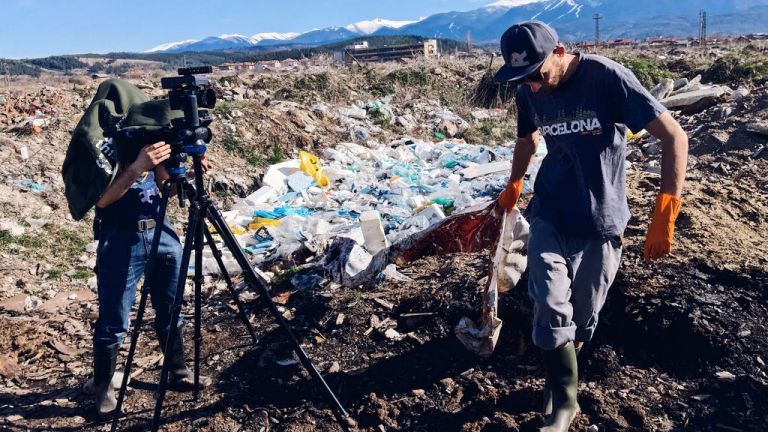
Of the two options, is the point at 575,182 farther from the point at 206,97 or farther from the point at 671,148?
the point at 206,97

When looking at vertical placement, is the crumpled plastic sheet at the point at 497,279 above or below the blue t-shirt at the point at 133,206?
below

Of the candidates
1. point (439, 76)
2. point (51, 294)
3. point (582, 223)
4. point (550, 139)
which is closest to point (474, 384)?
point (582, 223)

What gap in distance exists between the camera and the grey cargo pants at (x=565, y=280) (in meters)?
2.44

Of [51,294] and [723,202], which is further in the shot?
[51,294]

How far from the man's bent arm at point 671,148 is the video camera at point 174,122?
1772 millimetres

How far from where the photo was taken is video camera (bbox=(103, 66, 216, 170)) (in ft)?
8.21

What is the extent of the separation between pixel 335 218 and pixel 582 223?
4428 millimetres

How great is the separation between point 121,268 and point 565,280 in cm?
204

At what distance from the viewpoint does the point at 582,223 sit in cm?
247

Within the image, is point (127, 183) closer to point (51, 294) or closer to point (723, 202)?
point (51, 294)

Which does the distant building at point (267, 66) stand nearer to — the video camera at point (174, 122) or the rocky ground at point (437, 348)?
the rocky ground at point (437, 348)

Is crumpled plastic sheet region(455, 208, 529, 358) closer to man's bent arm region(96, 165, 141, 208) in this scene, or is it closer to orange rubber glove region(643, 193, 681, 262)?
orange rubber glove region(643, 193, 681, 262)

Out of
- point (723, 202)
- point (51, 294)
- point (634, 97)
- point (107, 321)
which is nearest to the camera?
point (634, 97)

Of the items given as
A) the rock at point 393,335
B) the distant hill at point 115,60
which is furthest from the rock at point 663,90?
the distant hill at point 115,60
